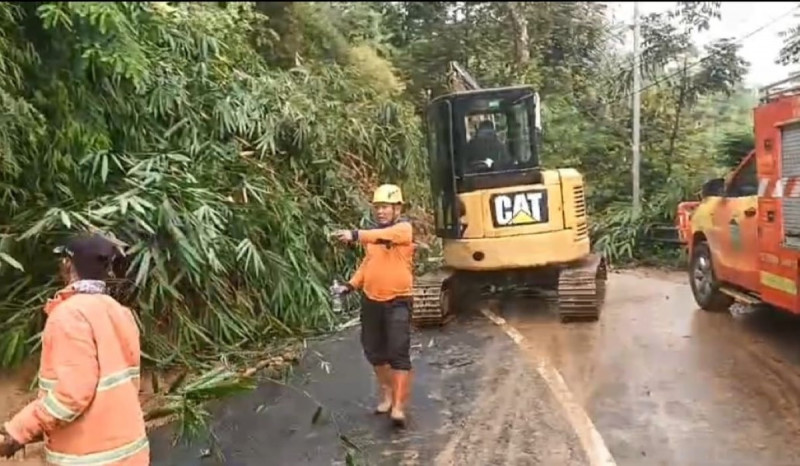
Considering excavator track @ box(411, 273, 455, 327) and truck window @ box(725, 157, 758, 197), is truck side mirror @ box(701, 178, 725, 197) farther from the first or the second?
excavator track @ box(411, 273, 455, 327)

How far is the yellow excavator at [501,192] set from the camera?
33.6ft

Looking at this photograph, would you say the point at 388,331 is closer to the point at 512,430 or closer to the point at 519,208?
the point at 512,430

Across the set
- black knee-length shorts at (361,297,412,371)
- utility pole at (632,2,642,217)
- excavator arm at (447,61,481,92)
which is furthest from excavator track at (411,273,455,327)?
utility pole at (632,2,642,217)

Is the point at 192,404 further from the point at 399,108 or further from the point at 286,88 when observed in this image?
the point at 399,108

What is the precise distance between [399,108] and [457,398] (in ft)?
24.5

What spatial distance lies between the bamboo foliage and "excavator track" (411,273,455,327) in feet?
3.04

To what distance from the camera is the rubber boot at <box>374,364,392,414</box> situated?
21.6 ft

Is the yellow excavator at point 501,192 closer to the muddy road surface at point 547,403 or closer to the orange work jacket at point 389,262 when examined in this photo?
the muddy road surface at point 547,403

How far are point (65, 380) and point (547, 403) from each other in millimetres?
4190

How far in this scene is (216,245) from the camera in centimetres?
850

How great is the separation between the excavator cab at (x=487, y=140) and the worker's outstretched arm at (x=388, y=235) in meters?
3.96

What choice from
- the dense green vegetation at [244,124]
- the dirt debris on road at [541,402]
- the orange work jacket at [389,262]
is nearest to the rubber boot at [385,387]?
the dirt debris on road at [541,402]

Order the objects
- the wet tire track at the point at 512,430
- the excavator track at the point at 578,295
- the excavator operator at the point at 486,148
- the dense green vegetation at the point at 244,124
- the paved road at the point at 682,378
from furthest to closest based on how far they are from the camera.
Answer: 1. the excavator operator at the point at 486,148
2. the excavator track at the point at 578,295
3. the dense green vegetation at the point at 244,124
4. the paved road at the point at 682,378
5. the wet tire track at the point at 512,430

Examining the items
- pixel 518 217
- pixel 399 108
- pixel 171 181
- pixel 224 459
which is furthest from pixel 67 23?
pixel 399 108
